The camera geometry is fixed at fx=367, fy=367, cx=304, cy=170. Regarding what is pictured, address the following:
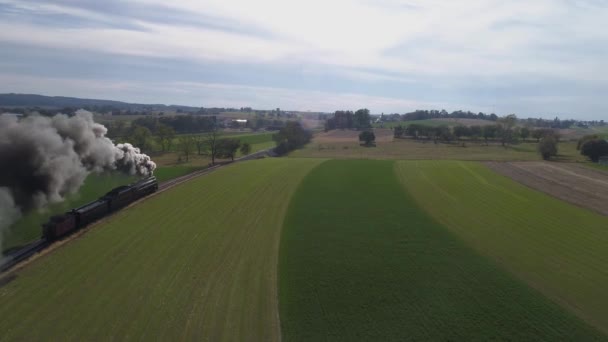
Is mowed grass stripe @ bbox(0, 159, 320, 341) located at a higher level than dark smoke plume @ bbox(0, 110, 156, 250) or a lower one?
lower

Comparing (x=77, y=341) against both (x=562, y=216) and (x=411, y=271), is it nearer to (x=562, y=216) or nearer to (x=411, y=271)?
(x=411, y=271)

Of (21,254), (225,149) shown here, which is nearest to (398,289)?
(21,254)

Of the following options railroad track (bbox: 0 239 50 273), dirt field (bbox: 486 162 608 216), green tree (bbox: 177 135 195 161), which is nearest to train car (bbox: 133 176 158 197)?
railroad track (bbox: 0 239 50 273)

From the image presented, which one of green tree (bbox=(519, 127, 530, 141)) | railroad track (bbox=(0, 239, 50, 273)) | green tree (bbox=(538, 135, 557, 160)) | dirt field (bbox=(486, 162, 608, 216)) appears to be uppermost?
green tree (bbox=(519, 127, 530, 141))

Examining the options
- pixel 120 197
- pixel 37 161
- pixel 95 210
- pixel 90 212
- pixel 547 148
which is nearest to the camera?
pixel 37 161

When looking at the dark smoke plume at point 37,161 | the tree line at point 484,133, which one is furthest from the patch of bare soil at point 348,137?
the dark smoke plume at point 37,161

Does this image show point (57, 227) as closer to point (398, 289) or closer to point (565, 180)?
point (398, 289)

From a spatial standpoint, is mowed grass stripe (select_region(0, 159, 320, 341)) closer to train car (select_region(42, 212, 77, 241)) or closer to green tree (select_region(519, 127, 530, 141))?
train car (select_region(42, 212, 77, 241))
